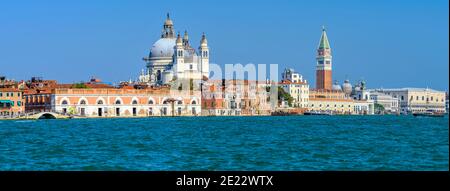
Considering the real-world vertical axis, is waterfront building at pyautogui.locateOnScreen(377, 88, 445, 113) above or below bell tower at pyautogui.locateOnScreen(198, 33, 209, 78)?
below

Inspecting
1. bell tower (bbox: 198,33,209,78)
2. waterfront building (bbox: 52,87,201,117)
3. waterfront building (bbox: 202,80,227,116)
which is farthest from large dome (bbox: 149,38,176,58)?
waterfront building (bbox: 52,87,201,117)

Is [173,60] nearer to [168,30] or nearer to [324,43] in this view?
[168,30]

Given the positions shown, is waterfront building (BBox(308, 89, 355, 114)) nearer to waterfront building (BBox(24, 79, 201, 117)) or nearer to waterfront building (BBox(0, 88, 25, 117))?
waterfront building (BBox(24, 79, 201, 117))

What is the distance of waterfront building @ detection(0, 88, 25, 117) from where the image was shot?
2191 inches

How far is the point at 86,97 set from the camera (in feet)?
198

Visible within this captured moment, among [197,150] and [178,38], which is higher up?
[178,38]

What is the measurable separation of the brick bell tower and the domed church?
85.0ft

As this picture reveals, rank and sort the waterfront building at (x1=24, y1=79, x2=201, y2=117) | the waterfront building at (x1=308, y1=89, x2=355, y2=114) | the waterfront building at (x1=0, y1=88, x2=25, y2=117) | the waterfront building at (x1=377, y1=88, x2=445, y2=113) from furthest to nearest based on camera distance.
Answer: the waterfront building at (x1=377, y1=88, x2=445, y2=113) → the waterfront building at (x1=308, y1=89, x2=355, y2=114) → the waterfront building at (x1=24, y1=79, x2=201, y2=117) → the waterfront building at (x1=0, y1=88, x2=25, y2=117)

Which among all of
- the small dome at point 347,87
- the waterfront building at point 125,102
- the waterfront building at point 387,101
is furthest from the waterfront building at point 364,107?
the waterfront building at point 125,102

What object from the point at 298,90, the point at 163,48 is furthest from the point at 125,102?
the point at 298,90
